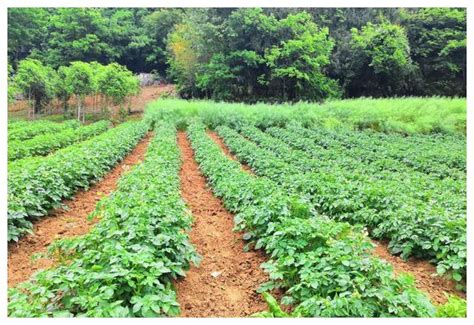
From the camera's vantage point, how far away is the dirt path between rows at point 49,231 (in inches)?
172

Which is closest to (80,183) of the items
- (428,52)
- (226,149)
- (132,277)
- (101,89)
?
(132,277)

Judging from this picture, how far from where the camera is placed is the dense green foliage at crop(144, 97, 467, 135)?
1898 centimetres

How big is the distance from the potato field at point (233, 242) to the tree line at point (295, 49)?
19.3 m

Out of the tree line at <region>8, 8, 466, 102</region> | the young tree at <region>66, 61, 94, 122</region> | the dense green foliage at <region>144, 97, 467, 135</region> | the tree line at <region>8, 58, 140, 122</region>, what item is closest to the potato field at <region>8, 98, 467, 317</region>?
the dense green foliage at <region>144, 97, 467, 135</region>

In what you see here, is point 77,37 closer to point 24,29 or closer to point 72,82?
point 24,29

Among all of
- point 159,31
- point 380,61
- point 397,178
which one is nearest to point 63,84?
point 159,31

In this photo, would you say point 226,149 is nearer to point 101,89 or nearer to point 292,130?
point 292,130

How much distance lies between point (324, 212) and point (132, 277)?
3.47 metres

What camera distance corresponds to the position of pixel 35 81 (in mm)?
25016

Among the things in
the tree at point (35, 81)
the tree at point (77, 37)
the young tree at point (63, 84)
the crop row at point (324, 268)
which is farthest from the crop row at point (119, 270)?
the tree at point (77, 37)

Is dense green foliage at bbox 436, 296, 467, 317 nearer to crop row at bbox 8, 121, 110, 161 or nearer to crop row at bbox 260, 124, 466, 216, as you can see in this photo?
crop row at bbox 260, 124, 466, 216

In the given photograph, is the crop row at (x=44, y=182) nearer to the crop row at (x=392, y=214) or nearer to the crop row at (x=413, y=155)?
the crop row at (x=392, y=214)

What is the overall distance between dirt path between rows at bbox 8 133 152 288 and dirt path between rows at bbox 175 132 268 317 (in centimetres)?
158

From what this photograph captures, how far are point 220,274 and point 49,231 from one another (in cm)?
260
